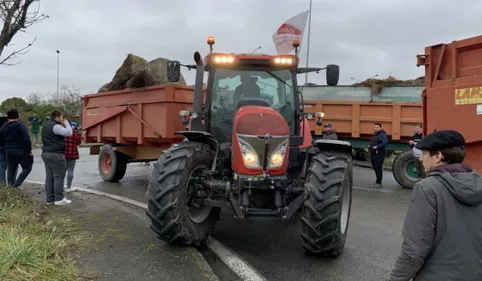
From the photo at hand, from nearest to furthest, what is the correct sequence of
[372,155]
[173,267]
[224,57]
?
[173,267] → [224,57] → [372,155]

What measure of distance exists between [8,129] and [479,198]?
298 inches

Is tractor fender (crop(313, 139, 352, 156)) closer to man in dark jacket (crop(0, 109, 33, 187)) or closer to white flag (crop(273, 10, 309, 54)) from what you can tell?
man in dark jacket (crop(0, 109, 33, 187))

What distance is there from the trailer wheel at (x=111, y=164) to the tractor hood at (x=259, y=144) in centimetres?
629

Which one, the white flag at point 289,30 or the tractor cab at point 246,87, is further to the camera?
the white flag at point 289,30

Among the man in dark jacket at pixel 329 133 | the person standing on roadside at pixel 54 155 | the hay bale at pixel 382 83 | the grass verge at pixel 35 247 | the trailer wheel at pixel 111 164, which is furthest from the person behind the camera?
the hay bale at pixel 382 83

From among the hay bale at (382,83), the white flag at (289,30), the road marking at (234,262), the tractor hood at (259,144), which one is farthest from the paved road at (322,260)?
the white flag at (289,30)

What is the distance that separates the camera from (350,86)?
39.6 feet

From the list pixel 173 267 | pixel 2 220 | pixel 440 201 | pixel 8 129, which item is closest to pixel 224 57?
pixel 173 267

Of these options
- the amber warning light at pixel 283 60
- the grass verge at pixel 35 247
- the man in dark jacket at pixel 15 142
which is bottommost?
the grass verge at pixel 35 247

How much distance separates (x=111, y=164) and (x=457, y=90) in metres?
8.01

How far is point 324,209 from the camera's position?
438cm

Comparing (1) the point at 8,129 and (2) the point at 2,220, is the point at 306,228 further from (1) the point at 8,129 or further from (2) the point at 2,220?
(1) the point at 8,129

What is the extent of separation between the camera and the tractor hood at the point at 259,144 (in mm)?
4434

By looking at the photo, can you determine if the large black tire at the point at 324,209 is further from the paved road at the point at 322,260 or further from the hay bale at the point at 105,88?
the hay bale at the point at 105,88
